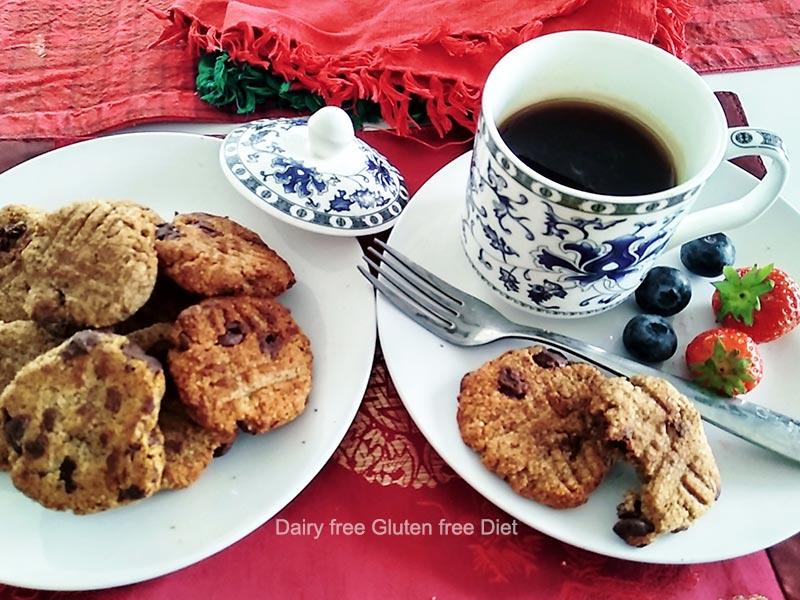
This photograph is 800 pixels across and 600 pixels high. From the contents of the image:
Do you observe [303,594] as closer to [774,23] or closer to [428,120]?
[428,120]

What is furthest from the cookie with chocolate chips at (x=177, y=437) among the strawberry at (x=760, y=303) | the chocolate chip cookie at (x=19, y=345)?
the strawberry at (x=760, y=303)

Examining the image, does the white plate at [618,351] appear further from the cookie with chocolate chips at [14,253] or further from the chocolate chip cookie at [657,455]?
the cookie with chocolate chips at [14,253]

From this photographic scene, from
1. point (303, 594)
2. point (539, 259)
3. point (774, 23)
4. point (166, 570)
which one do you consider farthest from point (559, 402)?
point (774, 23)

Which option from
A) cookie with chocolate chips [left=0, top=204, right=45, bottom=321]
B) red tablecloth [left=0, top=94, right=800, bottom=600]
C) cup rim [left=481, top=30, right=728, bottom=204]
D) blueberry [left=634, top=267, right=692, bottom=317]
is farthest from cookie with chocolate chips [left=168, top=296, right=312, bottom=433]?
blueberry [left=634, top=267, right=692, bottom=317]

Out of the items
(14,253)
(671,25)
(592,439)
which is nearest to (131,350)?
(14,253)

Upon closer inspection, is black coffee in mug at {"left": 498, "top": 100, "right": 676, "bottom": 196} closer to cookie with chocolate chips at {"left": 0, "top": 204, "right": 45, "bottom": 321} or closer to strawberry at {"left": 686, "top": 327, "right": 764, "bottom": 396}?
strawberry at {"left": 686, "top": 327, "right": 764, "bottom": 396}

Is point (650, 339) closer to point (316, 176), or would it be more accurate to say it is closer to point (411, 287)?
point (411, 287)

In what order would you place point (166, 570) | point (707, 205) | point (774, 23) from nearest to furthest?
1. point (166, 570)
2. point (707, 205)
3. point (774, 23)
